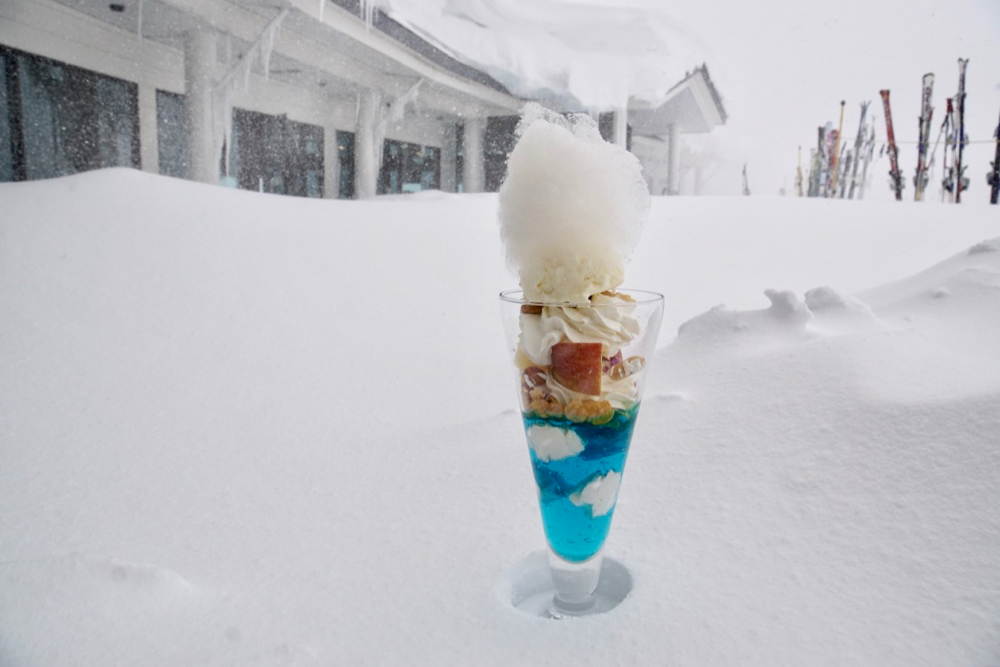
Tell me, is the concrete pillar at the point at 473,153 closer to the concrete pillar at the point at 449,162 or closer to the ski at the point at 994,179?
the concrete pillar at the point at 449,162

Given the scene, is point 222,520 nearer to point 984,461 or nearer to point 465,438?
point 465,438

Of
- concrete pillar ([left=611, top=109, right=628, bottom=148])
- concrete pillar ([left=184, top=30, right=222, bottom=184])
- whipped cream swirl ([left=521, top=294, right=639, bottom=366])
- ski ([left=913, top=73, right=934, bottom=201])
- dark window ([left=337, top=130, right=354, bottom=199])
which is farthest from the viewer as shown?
dark window ([left=337, top=130, right=354, bottom=199])

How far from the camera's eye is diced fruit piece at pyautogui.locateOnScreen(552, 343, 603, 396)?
109 centimetres

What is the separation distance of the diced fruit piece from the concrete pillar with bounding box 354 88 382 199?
9.10 meters

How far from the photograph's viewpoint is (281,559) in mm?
1479

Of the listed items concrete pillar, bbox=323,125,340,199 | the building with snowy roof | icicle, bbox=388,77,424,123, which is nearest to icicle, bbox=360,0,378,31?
the building with snowy roof

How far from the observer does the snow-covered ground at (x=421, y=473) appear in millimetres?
1187

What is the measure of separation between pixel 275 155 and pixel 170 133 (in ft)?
5.79

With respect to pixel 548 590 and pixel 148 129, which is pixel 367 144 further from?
pixel 548 590

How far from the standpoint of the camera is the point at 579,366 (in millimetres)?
1104

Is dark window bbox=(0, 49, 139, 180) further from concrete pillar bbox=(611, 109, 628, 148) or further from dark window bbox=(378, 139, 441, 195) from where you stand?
concrete pillar bbox=(611, 109, 628, 148)

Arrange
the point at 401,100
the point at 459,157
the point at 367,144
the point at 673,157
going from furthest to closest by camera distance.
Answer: the point at 673,157 → the point at 459,157 → the point at 367,144 → the point at 401,100

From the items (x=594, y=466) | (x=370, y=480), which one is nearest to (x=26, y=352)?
(x=370, y=480)

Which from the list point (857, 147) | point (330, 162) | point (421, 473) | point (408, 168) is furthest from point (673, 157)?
point (421, 473)
